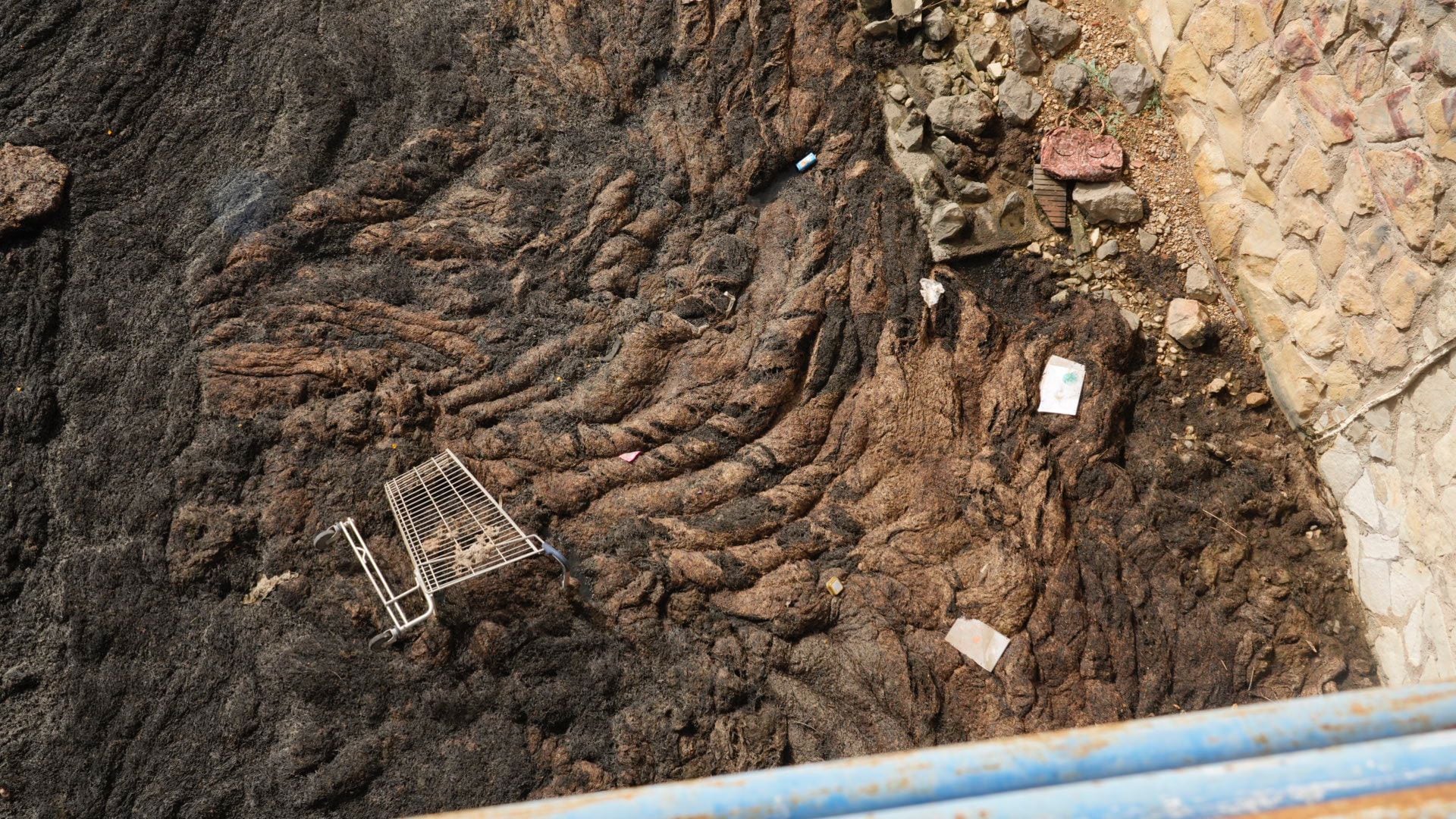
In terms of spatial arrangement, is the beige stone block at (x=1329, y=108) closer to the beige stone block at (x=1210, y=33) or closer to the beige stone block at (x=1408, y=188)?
the beige stone block at (x=1408, y=188)

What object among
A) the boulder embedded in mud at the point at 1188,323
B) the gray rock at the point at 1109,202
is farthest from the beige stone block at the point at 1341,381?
the gray rock at the point at 1109,202

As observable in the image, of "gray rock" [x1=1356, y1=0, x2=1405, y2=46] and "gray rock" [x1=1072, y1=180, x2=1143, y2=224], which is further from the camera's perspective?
"gray rock" [x1=1072, y1=180, x2=1143, y2=224]

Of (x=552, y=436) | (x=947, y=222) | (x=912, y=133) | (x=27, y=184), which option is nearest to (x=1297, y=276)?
(x=947, y=222)

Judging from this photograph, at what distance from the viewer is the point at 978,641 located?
3.53 meters

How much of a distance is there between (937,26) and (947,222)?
3.52ft

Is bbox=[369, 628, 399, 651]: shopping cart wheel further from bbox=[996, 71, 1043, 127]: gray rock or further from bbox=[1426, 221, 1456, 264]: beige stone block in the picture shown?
bbox=[1426, 221, 1456, 264]: beige stone block

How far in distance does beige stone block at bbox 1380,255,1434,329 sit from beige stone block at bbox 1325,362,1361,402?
1.15 ft

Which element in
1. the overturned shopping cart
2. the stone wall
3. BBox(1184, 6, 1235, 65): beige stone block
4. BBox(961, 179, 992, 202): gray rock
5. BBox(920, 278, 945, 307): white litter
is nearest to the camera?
the stone wall

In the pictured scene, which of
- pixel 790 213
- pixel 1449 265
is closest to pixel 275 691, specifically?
pixel 790 213

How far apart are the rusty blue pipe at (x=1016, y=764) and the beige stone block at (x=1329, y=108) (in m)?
2.68

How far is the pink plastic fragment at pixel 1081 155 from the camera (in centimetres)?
423

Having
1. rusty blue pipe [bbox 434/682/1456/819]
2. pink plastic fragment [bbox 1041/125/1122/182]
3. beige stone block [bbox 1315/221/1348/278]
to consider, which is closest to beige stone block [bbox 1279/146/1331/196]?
beige stone block [bbox 1315/221/1348/278]

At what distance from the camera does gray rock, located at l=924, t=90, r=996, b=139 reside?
432 cm

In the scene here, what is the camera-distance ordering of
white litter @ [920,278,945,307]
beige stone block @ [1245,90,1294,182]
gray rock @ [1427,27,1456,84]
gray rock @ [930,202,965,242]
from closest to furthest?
1. gray rock @ [1427,27,1456,84]
2. beige stone block @ [1245,90,1294,182]
3. white litter @ [920,278,945,307]
4. gray rock @ [930,202,965,242]
